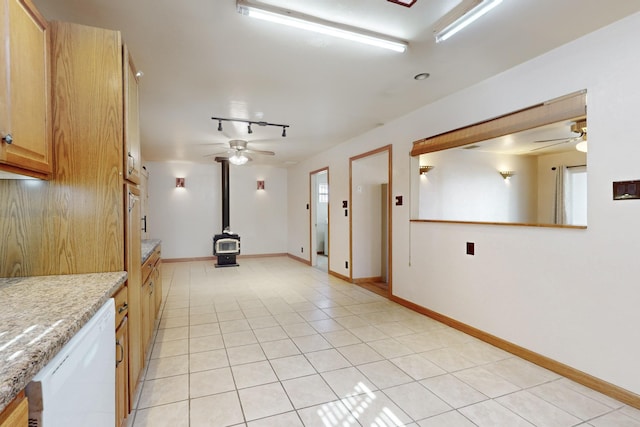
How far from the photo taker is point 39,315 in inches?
43.4

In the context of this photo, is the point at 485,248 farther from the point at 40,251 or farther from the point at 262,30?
the point at 40,251

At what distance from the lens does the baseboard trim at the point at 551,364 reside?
2070 millimetres

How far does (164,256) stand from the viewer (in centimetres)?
780

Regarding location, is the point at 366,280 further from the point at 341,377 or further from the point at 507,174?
the point at 341,377

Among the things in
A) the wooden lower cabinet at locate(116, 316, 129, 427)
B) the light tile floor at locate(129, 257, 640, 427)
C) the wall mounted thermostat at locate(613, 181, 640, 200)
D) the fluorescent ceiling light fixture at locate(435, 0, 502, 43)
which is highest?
the fluorescent ceiling light fixture at locate(435, 0, 502, 43)

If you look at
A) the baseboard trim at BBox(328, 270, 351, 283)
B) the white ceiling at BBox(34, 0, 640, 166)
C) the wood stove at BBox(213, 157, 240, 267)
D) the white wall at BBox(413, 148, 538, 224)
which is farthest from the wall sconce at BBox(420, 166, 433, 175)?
the wood stove at BBox(213, 157, 240, 267)

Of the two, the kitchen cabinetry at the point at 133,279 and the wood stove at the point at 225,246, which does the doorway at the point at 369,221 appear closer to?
the wood stove at the point at 225,246

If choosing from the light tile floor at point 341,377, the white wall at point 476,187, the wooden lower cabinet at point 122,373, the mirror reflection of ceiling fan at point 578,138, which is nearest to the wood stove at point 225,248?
the light tile floor at point 341,377

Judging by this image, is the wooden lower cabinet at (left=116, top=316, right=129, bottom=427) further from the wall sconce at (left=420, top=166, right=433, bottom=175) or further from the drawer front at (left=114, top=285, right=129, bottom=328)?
the wall sconce at (left=420, top=166, right=433, bottom=175)

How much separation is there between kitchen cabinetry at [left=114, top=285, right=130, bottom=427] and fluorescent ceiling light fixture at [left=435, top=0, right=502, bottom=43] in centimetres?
254

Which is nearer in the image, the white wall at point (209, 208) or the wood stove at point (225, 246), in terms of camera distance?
the wood stove at point (225, 246)

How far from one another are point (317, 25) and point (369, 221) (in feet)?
12.7

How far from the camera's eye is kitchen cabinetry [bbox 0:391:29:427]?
2.23 feet

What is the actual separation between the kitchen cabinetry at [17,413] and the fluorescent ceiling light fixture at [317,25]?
2093 millimetres
